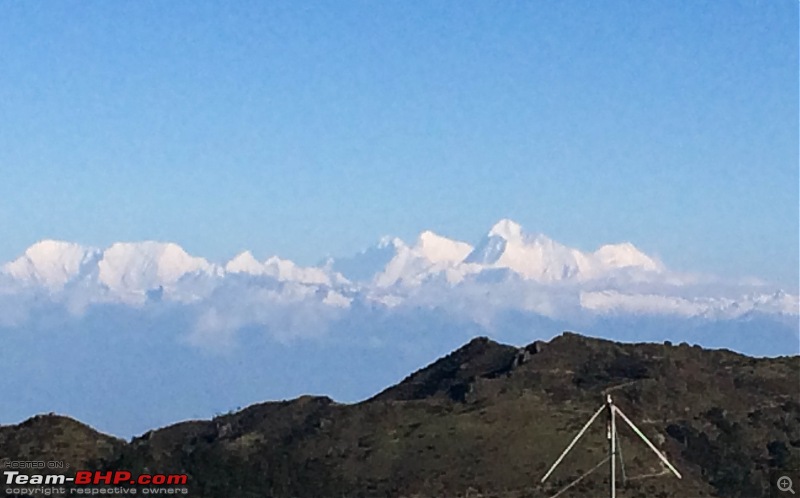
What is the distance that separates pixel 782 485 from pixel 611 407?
77.9 m

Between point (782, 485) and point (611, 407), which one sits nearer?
point (611, 407)

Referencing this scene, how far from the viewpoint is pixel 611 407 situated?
109 metres

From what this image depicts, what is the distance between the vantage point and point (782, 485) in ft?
577
